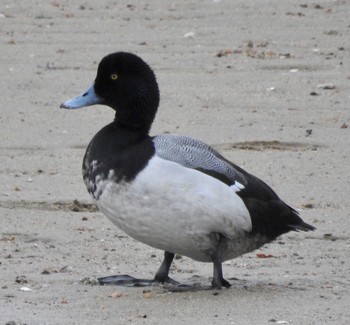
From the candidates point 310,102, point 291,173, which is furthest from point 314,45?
point 291,173

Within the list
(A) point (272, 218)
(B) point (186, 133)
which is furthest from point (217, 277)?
(B) point (186, 133)

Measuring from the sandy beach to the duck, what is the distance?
26 cm

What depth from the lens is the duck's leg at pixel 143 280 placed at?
705 centimetres

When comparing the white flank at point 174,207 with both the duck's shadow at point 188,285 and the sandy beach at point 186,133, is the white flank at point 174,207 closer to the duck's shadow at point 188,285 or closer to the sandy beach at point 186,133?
the duck's shadow at point 188,285

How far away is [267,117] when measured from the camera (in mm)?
11172

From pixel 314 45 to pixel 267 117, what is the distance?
250cm

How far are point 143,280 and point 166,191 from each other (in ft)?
2.11

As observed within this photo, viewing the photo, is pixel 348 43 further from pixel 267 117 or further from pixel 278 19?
pixel 267 117

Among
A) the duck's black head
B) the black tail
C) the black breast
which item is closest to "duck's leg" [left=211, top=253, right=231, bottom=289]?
the black tail

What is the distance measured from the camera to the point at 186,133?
10742 millimetres

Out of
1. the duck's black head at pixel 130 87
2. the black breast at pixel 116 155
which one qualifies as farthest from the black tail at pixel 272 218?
the duck's black head at pixel 130 87

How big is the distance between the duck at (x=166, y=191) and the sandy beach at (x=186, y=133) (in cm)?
26

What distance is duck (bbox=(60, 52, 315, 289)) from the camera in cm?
679

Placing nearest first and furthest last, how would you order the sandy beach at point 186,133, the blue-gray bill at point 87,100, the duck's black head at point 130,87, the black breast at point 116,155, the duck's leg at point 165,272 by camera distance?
the sandy beach at point 186,133
the black breast at point 116,155
the duck's leg at point 165,272
the duck's black head at point 130,87
the blue-gray bill at point 87,100
